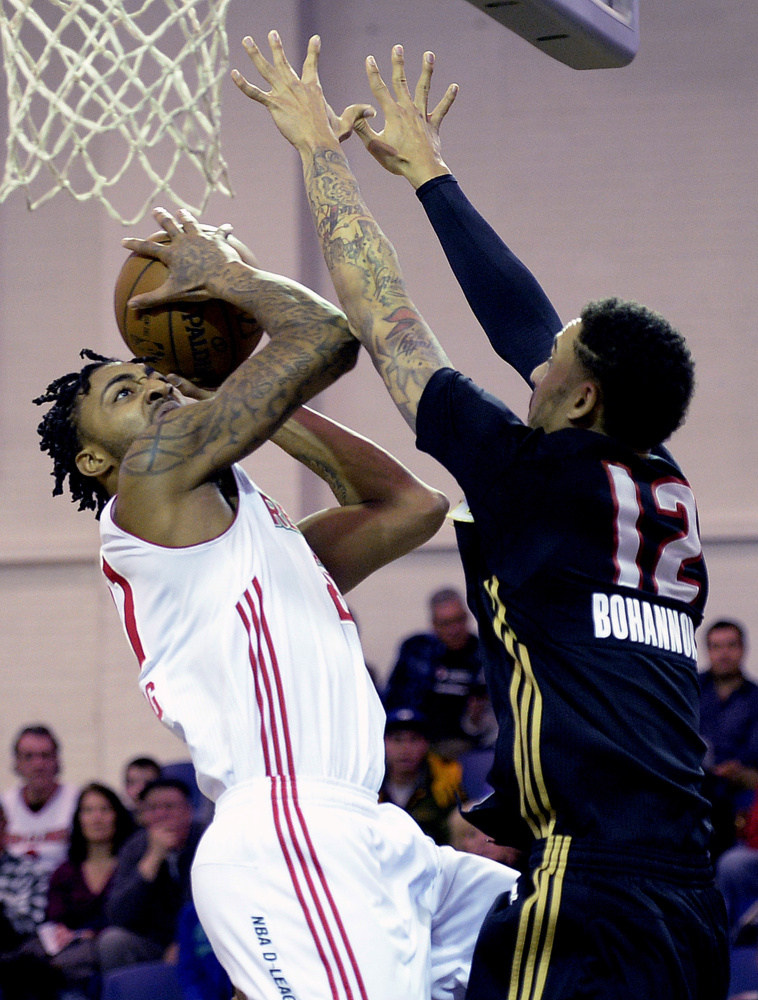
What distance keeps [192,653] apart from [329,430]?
94cm

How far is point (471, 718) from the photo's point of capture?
23.4 ft

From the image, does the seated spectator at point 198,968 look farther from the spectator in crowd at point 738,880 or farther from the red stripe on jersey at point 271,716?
the red stripe on jersey at point 271,716

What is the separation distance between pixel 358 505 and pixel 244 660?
0.78 m

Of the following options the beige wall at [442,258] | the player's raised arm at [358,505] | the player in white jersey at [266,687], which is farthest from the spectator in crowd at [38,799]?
the player in white jersey at [266,687]

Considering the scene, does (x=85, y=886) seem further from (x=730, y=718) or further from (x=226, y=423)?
(x=226, y=423)

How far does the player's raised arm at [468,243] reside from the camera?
298 cm

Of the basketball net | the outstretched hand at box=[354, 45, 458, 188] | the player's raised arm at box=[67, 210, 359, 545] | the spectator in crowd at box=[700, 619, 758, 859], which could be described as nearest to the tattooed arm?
the player's raised arm at box=[67, 210, 359, 545]

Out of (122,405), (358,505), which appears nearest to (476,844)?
(358,505)

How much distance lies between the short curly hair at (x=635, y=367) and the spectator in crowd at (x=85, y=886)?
4.21m

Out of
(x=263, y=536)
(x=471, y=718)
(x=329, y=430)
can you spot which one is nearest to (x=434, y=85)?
(x=471, y=718)

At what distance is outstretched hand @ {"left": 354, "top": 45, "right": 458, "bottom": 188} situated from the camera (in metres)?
3.01

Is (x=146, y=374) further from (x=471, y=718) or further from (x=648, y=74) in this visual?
(x=648, y=74)

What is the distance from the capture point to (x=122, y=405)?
3.02 meters

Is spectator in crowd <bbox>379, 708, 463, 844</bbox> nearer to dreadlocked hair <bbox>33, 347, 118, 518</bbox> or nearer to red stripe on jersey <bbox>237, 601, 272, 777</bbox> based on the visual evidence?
dreadlocked hair <bbox>33, 347, 118, 518</bbox>
